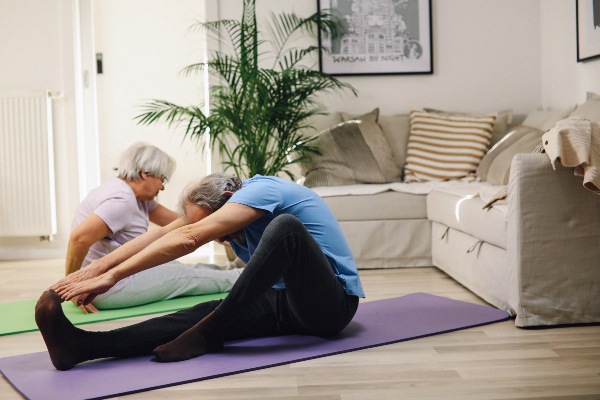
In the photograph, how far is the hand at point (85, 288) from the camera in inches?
91.2

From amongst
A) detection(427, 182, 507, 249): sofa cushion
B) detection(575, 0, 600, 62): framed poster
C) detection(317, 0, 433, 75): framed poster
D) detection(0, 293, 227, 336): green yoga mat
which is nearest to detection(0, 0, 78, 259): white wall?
detection(317, 0, 433, 75): framed poster

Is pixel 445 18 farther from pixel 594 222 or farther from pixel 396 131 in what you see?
pixel 594 222

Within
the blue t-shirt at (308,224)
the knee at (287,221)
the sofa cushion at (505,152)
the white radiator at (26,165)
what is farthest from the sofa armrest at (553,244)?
the white radiator at (26,165)

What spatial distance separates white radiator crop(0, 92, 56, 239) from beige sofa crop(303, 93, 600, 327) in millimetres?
1839

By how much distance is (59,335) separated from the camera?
2324 mm

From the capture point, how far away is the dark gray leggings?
7.70 feet

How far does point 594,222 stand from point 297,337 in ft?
3.74

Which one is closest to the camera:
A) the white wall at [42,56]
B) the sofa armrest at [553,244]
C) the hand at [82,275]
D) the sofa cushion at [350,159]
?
the hand at [82,275]

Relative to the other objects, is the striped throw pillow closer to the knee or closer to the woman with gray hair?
the woman with gray hair

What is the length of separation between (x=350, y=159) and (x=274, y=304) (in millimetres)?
2269

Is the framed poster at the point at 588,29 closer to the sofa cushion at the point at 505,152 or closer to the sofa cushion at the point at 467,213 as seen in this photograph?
the sofa cushion at the point at 505,152

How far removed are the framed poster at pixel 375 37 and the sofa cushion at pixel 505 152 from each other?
0.99 m

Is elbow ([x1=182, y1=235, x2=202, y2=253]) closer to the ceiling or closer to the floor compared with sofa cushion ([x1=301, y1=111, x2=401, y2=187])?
closer to the floor

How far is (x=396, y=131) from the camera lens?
5.16 metres
